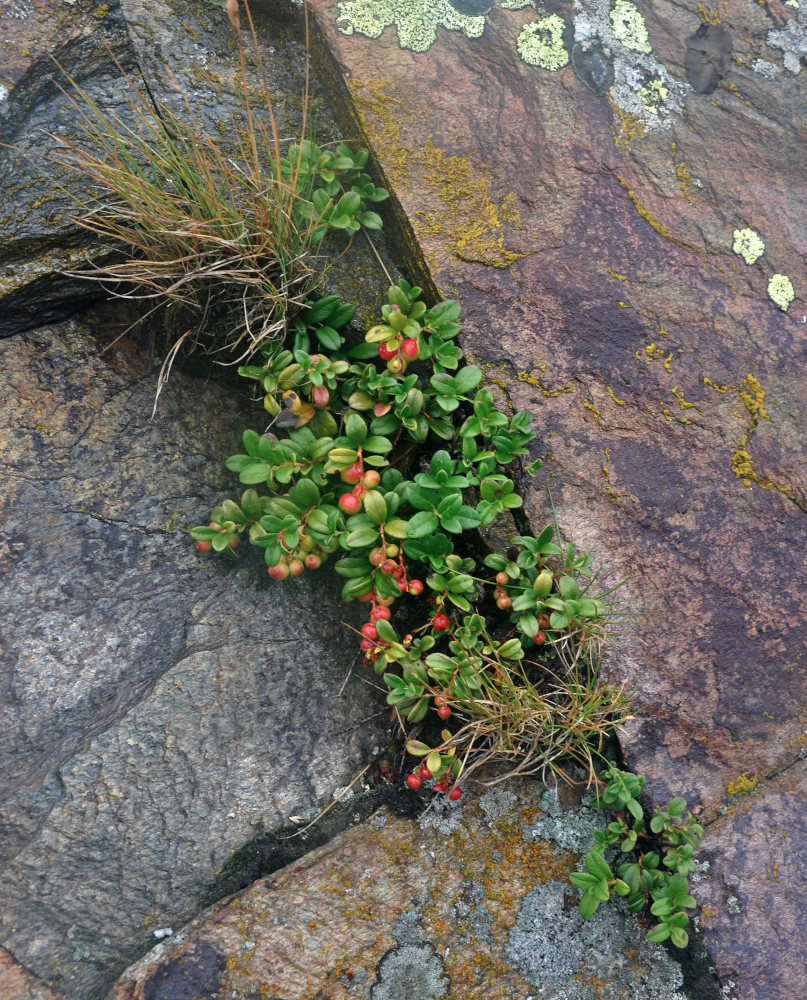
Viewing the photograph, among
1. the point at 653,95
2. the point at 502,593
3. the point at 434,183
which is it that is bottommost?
the point at 502,593

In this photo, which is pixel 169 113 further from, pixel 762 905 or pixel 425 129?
pixel 762 905

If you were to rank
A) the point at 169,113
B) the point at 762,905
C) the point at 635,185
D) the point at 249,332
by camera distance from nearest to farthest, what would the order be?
1. the point at 762,905
2. the point at 249,332
3. the point at 169,113
4. the point at 635,185

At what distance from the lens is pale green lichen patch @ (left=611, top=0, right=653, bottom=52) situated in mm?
2709

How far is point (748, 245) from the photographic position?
2.58 meters

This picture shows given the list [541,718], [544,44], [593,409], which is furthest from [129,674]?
[544,44]

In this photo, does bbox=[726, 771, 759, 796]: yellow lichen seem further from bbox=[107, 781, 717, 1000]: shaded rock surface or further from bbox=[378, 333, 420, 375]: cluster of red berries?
bbox=[378, 333, 420, 375]: cluster of red berries

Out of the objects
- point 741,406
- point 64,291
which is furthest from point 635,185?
point 64,291

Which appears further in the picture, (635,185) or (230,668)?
(635,185)

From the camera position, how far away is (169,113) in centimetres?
223

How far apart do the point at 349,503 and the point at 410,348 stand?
0.49 m

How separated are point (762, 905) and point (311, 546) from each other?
1.56m

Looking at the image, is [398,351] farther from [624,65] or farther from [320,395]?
[624,65]

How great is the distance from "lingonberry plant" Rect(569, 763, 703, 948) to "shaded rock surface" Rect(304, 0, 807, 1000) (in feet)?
0.31

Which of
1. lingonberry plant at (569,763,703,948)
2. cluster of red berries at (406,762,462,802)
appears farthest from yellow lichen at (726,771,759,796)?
cluster of red berries at (406,762,462,802)
